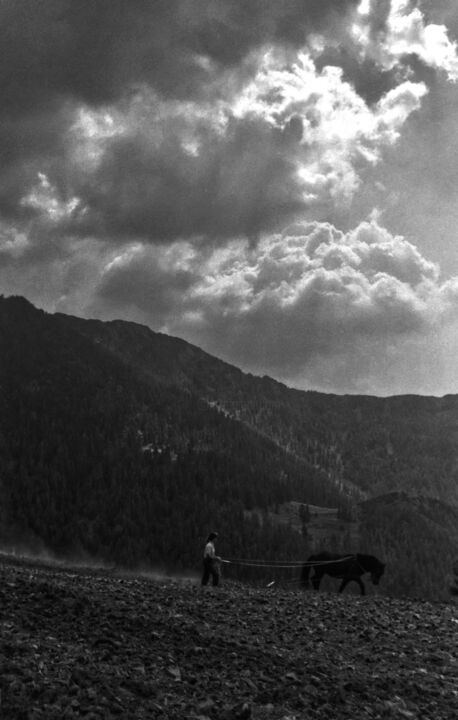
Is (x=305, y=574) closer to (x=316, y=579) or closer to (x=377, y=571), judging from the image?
(x=316, y=579)

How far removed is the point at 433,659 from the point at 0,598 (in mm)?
13718

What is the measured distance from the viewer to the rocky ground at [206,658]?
47.1 ft

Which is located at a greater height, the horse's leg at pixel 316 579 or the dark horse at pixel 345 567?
the dark horse at pixel 345 567

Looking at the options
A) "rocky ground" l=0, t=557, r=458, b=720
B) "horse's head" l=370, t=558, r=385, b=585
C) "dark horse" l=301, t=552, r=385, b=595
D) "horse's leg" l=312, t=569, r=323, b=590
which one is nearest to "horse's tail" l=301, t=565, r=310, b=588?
"dark horse" l=301, t=552, r=385, b=595

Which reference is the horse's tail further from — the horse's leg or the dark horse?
the horse's leg

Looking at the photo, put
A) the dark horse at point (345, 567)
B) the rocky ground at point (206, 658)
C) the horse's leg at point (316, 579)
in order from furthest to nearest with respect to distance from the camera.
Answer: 1. the horse's leg at point (316, 579)
2. the dark horse at point (345, 567)
3. the rocky ground at point (206, 658)

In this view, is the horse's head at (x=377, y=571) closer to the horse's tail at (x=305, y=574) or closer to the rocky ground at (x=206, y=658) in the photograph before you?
the horse's tail at (x=305, y=574)

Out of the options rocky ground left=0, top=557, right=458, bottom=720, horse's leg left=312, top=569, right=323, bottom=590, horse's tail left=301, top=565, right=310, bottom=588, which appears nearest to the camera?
rocky ground left=0, top=557, right=458, bottom=720

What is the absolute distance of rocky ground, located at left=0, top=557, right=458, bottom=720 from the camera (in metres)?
14.3

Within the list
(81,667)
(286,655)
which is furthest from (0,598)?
(286,655)

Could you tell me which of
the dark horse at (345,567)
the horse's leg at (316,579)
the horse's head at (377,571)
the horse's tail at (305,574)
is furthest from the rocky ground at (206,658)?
the horse's tail at (305,574)

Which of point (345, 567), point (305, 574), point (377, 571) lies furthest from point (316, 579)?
point (377, 571)

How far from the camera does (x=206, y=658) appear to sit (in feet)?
59.0

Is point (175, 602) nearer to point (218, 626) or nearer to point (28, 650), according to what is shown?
point (218, 626)
